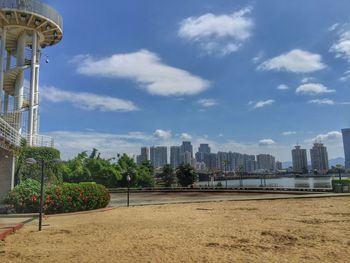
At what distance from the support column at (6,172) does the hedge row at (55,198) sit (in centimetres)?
121

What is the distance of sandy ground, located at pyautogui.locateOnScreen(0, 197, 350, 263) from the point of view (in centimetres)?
838

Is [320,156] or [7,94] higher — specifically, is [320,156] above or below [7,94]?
above

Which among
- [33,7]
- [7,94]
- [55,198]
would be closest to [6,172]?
[55,198]

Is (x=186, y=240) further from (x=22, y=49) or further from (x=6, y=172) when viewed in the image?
(x=22, y=49)

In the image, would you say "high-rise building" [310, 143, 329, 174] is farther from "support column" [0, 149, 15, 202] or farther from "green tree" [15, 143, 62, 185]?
"support column" [0, 149, 15, 202]

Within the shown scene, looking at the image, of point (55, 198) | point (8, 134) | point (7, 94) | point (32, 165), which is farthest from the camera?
point (7, 94)

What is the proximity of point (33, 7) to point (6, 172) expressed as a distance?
64.9 feet

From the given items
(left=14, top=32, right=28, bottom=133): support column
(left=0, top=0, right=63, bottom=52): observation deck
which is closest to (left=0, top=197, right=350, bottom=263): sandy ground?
(left=14, top=32, right=28, bottom=133): support column

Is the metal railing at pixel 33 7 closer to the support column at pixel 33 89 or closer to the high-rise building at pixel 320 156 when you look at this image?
the support column at pixel 33 89

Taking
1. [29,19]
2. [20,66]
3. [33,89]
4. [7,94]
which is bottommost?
[33,89]

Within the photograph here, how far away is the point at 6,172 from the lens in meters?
19.7

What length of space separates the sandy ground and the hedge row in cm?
265

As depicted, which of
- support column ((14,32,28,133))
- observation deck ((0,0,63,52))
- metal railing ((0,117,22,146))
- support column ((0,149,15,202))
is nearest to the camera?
metal railing ((0,117,22,146))

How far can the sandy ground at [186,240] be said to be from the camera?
27.5 feet
